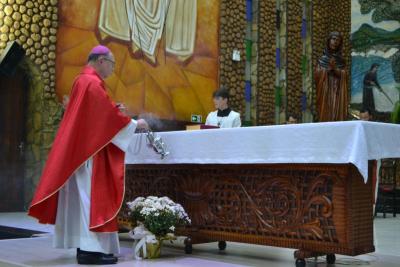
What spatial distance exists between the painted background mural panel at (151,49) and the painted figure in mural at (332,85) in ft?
19.4

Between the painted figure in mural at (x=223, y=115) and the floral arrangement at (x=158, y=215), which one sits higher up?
the painted figure in mural at (x=223, y=115)

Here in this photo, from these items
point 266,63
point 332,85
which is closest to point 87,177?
point 332,85

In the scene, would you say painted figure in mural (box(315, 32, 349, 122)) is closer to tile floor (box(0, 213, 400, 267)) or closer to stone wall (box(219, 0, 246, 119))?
tile floor (box(0, 213, 400, 267))

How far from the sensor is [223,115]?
707 centimetres

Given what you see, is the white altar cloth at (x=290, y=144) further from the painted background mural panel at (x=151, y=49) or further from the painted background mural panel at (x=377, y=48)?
the painted background mural panel at (x=377, y=48)

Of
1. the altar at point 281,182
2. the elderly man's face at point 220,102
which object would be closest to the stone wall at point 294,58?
the elderly man's face at point 220,102

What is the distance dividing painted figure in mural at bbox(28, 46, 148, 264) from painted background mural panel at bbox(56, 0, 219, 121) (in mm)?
5483

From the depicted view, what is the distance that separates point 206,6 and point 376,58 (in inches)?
232

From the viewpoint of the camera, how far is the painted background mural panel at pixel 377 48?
617 inches

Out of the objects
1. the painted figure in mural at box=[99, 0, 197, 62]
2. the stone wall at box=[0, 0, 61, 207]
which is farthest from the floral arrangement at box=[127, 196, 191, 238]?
the painted figure in mural at box=[99, 0, 197, 62]

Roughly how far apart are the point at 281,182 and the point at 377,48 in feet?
41.5

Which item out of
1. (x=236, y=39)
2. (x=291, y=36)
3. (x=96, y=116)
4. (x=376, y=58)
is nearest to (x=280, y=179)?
(x=96, y=116)

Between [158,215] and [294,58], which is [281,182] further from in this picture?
[294,58]

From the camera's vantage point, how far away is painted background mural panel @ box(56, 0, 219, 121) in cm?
1003
